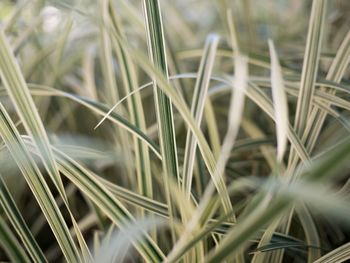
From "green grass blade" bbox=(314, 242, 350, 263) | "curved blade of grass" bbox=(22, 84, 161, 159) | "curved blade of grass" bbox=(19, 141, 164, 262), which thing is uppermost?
"curved blade of grass" bbox=(22, 84, 161, 159)

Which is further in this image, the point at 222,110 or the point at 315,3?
the point at 222,110

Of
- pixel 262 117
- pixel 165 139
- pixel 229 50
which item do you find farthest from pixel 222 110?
pixel 165 139

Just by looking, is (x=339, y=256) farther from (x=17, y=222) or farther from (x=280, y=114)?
(x=17, y=222)

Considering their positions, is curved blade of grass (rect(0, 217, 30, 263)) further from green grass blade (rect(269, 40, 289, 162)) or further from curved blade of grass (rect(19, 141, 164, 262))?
green grass blade (rect(269, 40, 289, 162))

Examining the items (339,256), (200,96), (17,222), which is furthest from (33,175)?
(339,256)

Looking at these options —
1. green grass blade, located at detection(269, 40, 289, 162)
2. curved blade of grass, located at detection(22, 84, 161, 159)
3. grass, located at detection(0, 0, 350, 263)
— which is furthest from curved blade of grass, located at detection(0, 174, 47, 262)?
green grass blade, located at detection(269, 40, 289, 162)

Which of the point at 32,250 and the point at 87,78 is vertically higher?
the point at 87,78

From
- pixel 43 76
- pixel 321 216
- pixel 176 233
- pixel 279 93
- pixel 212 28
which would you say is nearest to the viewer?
pixel 279 93

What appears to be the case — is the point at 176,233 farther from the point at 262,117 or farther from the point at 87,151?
the point at 262,117
